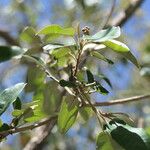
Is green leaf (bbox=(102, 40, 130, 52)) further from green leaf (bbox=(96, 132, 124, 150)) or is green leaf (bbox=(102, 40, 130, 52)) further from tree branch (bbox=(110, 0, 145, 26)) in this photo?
tree branch (bbox=(110, 0, 145, 26))

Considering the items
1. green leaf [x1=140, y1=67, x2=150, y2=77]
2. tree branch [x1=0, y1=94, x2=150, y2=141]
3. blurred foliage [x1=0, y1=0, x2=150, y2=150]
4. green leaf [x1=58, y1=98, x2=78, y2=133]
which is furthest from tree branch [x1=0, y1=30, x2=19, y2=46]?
green leaf [x1=58, y1=98, x2=78, y2=133]

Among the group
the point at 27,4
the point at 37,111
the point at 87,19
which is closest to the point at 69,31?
the point at 37,111

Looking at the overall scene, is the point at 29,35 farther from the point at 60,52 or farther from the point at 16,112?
the point at 16,112

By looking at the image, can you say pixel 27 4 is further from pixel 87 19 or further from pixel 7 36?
pixel 7 36

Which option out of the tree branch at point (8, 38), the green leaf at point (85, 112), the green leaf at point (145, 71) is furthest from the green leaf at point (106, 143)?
the tree branch at point (8, 38)

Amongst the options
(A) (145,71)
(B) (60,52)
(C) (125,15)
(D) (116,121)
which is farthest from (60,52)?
(C) (125,15)

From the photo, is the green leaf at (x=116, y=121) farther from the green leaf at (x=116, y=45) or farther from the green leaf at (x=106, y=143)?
the green leaf at (x=116, y=45)
